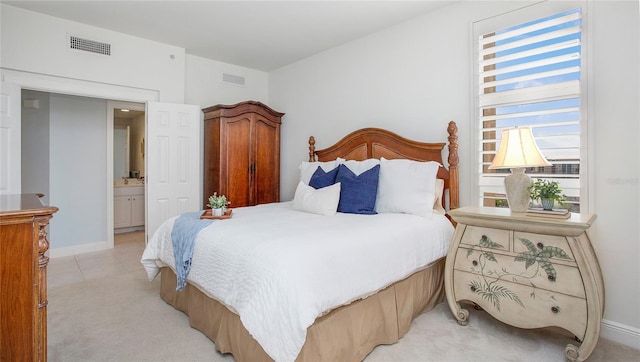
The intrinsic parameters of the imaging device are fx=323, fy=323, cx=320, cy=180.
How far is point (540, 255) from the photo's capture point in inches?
78.9

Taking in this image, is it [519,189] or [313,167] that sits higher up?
[313,167]

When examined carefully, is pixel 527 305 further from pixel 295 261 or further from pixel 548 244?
pixel 295 261

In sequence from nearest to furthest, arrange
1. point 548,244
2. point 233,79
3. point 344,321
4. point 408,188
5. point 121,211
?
point 344,321
point 548,244
point 408,188
point 233,79
point 121,211

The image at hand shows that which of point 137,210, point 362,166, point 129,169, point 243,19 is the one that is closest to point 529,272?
point 362,166

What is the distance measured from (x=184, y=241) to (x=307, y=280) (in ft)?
3.73

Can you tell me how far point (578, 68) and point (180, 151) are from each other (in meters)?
4.23

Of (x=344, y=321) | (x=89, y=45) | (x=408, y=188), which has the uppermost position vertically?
(x=89, y=45)

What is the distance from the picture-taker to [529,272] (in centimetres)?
204

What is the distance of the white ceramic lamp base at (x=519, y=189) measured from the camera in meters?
2.20

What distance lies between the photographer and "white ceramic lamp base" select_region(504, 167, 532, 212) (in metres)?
2.20

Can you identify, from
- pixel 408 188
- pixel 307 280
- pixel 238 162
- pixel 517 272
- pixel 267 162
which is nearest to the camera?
pixel 307 280

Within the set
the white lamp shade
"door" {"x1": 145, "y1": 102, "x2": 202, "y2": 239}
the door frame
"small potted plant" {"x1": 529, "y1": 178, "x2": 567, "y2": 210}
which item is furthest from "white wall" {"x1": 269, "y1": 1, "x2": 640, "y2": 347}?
the door frame

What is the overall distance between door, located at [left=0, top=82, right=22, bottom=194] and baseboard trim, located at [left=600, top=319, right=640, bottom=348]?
17.2 ft

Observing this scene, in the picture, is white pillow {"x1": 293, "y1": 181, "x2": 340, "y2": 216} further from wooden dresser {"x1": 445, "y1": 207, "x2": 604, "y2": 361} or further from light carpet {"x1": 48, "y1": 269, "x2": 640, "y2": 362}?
light carpet {"x1": 48, "y1": 269, "x2": 640, "y2": 362}
